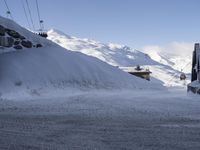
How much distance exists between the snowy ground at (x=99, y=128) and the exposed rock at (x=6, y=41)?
7.86 m

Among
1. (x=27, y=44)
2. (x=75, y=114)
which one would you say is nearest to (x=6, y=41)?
(x=27, y=44)

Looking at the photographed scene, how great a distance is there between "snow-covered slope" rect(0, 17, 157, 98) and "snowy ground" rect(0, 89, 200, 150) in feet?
17.4

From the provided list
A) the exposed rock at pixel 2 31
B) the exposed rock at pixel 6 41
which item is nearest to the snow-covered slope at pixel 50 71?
the exposed rock at pixel 6 41

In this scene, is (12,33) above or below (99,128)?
above

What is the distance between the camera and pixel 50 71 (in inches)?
702

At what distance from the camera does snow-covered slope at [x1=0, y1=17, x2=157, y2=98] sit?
52.8ft

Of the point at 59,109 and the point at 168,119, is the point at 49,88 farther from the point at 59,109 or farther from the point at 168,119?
the point at 168,119

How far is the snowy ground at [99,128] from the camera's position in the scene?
5750 mm

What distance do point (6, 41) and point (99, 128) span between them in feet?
40.1

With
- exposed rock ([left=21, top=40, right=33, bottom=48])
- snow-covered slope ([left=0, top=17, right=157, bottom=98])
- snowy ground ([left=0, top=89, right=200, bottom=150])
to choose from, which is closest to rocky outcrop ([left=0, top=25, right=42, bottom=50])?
exposed rock ([left=21, top=40, right=33, bottom=48])

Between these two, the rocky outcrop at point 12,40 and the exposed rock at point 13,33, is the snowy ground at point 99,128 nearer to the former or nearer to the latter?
the rocky outcrop at point 12,40

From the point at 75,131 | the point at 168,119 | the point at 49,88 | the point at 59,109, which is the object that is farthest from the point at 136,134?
the point at 49,88

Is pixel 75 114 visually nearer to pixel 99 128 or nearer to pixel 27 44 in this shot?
pixel 99 128

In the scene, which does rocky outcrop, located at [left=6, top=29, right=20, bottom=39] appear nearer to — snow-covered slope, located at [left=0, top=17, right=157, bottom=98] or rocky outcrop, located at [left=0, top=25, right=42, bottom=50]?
rocky outcrop, located at [left=0, top=25, right=42, bottom=50]
